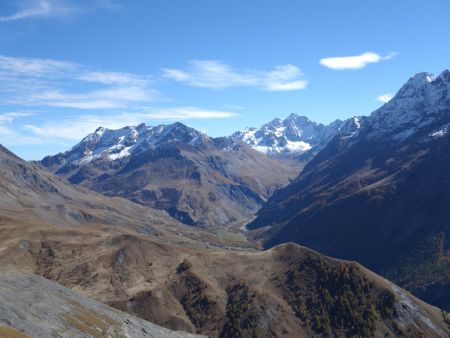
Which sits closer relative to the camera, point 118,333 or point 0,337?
point 0,337

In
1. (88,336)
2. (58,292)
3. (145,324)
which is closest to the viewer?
(88,336)

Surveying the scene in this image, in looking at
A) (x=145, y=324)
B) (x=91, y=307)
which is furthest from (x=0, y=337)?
(x=145, y=324)

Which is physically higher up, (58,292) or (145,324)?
(58,292)

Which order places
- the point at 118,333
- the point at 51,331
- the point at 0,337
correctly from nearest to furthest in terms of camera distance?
the point at 0,337 → the point at 51,331 → the point at 118,333

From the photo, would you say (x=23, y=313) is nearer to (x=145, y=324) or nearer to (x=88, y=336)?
(x=88, y=336)

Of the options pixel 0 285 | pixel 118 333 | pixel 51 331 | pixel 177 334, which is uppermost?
pixel 0 285

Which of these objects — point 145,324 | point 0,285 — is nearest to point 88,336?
point 0,285
